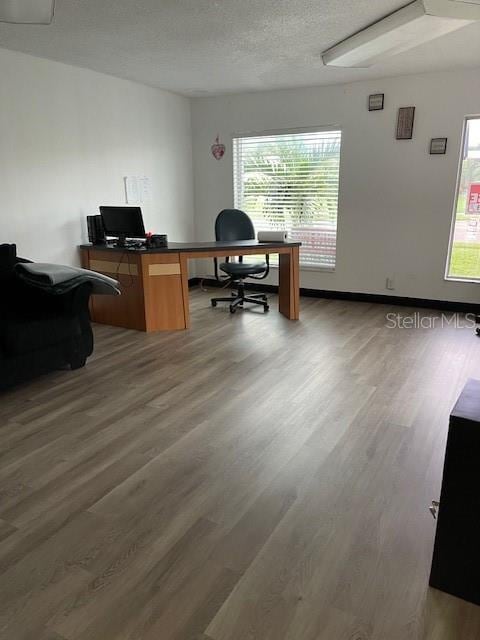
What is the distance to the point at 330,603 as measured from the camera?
4.90 ft

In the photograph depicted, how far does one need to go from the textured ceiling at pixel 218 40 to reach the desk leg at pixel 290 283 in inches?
70.3

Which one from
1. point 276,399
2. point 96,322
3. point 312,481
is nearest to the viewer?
point 312,481

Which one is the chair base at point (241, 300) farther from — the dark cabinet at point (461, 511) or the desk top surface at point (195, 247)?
the dark cabinet at point (461, 511)

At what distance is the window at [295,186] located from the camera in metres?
5.44

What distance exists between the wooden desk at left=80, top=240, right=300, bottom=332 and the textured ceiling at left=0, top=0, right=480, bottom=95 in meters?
1.65

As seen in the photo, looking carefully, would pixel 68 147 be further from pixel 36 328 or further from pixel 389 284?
pixel 389 284

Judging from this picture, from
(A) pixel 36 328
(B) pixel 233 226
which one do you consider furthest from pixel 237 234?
(A) pixel 36 328

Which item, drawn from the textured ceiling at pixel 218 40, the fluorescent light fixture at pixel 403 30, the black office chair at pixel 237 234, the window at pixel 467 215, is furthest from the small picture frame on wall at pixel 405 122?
the black office chair at pixel 237 234

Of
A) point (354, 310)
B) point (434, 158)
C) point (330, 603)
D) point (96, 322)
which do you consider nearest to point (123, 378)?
point (96, 322)

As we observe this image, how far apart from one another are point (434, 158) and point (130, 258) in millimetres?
3299

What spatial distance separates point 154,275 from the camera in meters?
4.22

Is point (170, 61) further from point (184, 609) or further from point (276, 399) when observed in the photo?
point (184, 609)

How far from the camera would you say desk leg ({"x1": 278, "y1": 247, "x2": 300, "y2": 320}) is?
461 cm

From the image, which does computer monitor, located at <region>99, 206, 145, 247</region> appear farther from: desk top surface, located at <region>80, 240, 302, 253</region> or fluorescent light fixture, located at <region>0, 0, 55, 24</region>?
fluorescent light fixture, located at <region>0, 0, 55, 24</region>
